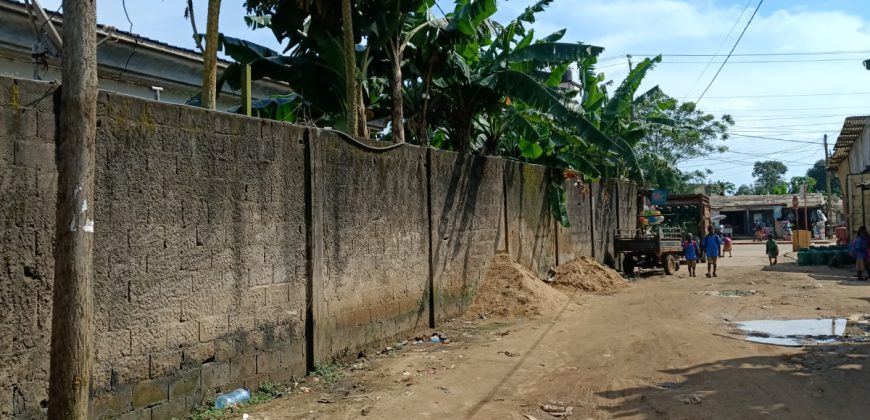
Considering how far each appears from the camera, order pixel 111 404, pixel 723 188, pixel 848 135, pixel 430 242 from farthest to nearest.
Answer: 1. pixel 723 188
2. pixel 848 135
3. pixel 430 242
4. pixel 111 404

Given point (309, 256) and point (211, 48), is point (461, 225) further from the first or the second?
point (211, 48)

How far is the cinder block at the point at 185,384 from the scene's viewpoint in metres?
5.66

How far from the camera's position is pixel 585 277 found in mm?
16000

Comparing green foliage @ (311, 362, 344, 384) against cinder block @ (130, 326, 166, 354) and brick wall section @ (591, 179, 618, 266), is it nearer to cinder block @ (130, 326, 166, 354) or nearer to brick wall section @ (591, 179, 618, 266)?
cinder block @ (130, 326, 166, 354)

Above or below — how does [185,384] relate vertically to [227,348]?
below

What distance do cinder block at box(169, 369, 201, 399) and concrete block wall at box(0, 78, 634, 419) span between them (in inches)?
0.5

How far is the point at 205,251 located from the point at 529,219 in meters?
9.79

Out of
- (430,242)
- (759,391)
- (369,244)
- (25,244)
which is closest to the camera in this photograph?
(25,244)

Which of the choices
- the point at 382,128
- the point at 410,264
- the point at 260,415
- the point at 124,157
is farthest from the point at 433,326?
the point at 382,128

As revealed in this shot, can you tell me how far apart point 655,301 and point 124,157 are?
36.7 ft

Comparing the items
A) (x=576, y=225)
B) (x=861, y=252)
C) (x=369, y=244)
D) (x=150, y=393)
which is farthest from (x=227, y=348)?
(x=861, y=252)

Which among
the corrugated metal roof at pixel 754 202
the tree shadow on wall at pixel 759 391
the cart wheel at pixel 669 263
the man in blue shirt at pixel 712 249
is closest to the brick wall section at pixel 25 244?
the tree shadow on wall at pixel 759 391

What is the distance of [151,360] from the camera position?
5.47 meters

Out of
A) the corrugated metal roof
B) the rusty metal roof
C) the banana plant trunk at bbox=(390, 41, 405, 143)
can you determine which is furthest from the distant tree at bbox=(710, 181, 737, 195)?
the banana plant trunk at bbox=(390, 41, 405, 143)
